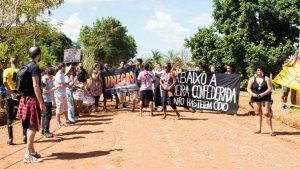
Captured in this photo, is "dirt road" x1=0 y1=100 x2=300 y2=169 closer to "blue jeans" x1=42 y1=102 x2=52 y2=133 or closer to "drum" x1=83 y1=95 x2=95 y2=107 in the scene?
Answer: "blue jeans" x1=42 y1=102 x2=52 y2=133

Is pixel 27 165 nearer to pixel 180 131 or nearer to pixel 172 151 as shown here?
pixel 172 151

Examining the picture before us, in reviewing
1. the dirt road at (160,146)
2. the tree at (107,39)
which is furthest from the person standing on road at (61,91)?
the tree at (107,39)

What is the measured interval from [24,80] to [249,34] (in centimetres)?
2841

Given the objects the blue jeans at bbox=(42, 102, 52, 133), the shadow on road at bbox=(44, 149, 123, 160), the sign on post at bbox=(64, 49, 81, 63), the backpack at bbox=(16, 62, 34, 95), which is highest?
the sign on post at bbox=(64, 49, 81, 63)

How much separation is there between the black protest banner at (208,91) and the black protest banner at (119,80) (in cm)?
210

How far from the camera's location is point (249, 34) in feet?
112

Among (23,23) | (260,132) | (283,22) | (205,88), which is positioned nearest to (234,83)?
(205,88)

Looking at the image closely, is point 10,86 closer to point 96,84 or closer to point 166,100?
point 166,100

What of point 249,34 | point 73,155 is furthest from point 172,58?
point 73,155

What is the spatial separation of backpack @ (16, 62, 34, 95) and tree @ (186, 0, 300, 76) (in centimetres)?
2708

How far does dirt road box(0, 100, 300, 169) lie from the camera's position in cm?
808

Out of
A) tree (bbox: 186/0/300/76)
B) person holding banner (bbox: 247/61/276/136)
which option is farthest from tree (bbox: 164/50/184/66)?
person holding banner (bbox: 247/61/276/136)

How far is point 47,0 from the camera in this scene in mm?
22078

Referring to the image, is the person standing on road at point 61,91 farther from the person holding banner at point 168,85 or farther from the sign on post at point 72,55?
the sign on post at point 72,55
